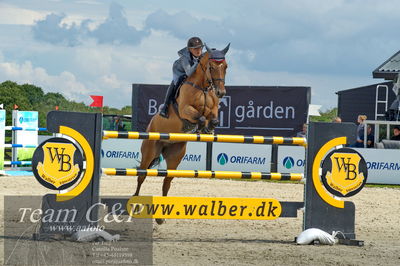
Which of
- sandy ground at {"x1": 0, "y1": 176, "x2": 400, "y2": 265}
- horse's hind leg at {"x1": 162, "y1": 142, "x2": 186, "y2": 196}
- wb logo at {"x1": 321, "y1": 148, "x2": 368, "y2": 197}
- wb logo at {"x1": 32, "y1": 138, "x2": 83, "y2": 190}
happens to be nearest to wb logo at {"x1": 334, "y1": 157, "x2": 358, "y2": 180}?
wb logo at {"x1": 321, "y1": 148, "x2": 368, "y2": 197}

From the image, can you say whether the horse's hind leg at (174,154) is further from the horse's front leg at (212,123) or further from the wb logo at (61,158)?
the wb logo at (61,158)

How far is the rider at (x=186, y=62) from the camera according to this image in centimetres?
919

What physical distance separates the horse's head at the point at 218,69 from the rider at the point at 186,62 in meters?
0.46

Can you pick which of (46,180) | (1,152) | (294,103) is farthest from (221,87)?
(294,103)

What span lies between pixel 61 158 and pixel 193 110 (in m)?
2.27

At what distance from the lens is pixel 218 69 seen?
28.1ft

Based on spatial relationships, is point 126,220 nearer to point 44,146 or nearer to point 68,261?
point 44,146

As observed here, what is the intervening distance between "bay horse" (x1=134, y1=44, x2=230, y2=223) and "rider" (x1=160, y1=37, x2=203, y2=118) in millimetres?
74

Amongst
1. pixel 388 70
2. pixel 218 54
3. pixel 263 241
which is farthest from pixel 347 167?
pixel 388 70

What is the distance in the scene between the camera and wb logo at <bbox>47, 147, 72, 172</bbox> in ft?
23.2

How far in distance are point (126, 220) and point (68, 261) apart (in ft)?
9.58

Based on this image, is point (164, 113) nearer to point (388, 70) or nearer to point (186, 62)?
point (186, 62)

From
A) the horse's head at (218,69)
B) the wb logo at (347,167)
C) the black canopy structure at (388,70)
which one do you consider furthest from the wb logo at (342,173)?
the black canopy structure at (388,70)

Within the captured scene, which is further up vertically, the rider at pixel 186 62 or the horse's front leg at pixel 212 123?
the rider at pixel 186 62
